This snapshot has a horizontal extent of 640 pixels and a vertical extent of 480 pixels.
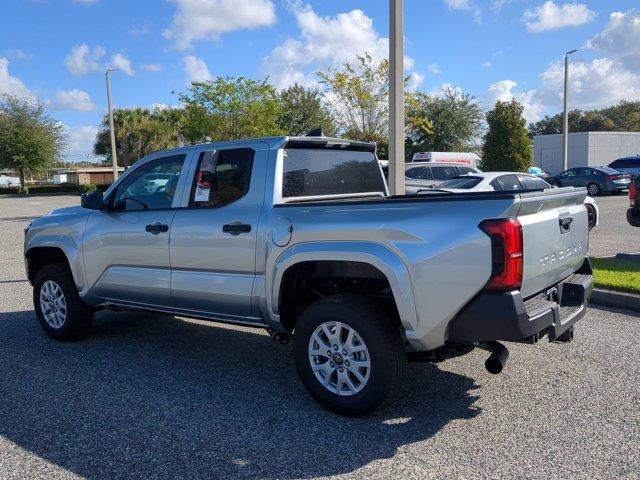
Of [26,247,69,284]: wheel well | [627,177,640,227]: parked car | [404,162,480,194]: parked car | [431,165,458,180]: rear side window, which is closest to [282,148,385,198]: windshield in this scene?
[26,247,69,284]: wheel well

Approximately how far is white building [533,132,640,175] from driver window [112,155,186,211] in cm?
3700

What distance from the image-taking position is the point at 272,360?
5.45 m

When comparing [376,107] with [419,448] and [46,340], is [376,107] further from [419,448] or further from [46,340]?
Result: [419,448]

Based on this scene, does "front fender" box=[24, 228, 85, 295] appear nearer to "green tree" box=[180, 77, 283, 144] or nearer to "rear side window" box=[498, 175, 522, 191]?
"rear side window" box=[498, 175, 522, 191]

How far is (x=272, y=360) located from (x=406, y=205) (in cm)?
233

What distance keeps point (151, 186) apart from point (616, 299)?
5.34 m

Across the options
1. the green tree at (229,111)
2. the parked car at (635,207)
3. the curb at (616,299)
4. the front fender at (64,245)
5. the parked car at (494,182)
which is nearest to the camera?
the front fender at (64,245)

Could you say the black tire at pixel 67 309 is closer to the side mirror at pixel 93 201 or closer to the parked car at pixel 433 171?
the side mirror at pixel 93 201

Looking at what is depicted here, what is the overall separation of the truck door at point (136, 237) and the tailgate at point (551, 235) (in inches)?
115

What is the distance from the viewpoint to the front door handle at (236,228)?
14.9 ft

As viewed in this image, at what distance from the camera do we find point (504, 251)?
3.46 m

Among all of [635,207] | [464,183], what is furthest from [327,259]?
[464,183]

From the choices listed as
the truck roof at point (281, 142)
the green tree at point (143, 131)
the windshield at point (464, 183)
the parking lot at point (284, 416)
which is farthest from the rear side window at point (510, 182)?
the green tree at point (143, 131)

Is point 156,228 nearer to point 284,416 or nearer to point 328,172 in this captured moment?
point 328,172
